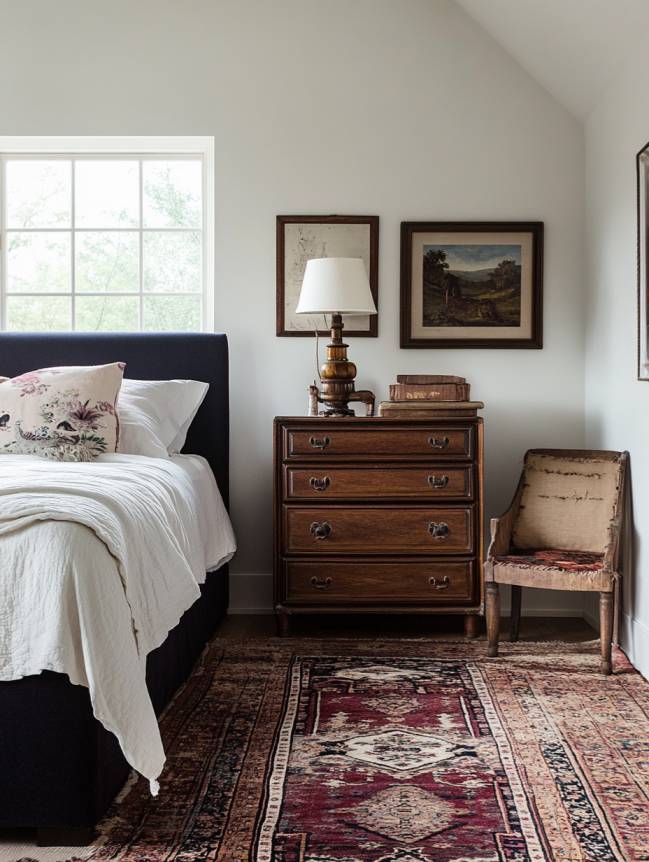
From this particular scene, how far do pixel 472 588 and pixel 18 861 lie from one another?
2.20 meters

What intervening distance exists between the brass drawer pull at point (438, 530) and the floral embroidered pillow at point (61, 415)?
→ 125cm

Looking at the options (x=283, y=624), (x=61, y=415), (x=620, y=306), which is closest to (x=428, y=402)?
(x=620, y=306)

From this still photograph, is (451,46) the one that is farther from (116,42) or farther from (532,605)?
(532,605)

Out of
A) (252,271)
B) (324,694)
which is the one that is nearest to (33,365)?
(252,271)

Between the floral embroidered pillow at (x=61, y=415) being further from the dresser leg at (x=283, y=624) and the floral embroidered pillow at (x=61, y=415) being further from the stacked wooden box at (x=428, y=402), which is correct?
the stacked wooden box at (x=428, y=402)

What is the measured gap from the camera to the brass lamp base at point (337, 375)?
3.85m

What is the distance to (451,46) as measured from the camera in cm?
409

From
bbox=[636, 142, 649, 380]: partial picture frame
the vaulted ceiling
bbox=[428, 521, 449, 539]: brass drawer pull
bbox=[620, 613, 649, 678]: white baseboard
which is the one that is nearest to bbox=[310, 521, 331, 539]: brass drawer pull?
bbox=[428, 521, 449, 539]: brass drawer pull

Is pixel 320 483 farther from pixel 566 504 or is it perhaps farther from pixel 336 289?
pixel 566 504

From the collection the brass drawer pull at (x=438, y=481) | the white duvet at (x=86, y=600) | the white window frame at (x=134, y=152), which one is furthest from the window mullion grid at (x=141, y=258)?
the white duvet at (x=86, y=600)

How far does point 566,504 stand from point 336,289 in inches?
49.2

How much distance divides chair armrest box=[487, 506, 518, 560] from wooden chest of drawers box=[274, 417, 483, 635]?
11cm

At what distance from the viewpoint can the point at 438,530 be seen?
3668mm

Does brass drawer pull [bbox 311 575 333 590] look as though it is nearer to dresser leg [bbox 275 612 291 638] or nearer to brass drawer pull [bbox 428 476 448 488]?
dresser leg [bbox 275 612 291 638]
